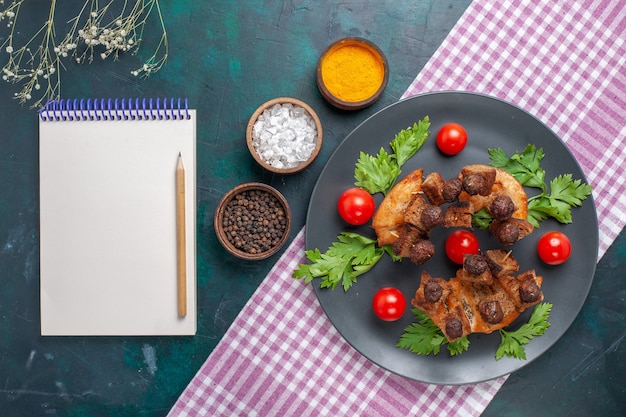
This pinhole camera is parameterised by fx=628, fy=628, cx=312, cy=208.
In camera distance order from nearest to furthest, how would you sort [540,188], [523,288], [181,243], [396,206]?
1. [523,288]
2. [396,206]
3. [540,188]
4. [181,243]

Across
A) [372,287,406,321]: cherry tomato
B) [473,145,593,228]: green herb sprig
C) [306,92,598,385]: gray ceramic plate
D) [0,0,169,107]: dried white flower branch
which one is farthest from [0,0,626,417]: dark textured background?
[372,287,406,321]: cherry tomato

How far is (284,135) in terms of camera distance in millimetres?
2967

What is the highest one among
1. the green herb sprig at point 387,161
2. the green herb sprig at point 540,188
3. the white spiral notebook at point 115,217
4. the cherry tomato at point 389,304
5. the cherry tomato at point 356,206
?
the green herb sprig at point 540,188

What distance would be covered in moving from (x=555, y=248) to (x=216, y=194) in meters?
1.63

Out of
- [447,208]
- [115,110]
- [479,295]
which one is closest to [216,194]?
[115,110]

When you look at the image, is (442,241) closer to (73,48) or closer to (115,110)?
(115,110)

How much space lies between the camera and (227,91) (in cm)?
314

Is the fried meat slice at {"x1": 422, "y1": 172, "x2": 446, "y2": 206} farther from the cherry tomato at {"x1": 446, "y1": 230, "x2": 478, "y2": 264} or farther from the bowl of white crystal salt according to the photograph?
the bowl of white crystal salt

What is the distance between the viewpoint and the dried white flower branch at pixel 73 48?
3141mm

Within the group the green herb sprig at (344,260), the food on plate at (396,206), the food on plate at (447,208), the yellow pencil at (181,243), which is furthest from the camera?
the yellow pencil at (181,243)

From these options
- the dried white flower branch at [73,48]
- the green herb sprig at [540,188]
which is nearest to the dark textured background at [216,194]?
the dried white flower branch at [73,48]

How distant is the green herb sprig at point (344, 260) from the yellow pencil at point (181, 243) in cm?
56

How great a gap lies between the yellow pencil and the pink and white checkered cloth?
0.96ft

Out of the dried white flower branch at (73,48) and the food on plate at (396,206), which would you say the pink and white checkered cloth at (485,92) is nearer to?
the food on plate at (396,206)
